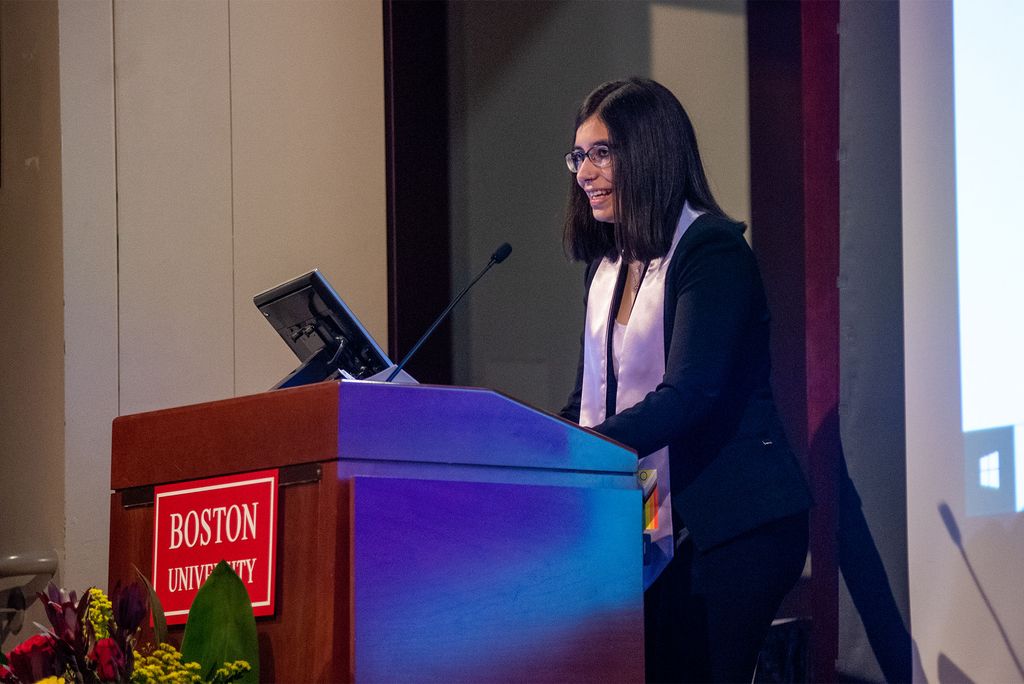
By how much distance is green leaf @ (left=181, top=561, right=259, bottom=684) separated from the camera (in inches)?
49.1

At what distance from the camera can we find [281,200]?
3.19 meters

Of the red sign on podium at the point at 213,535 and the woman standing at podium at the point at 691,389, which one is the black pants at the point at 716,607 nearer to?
the woman standing at podium at the point at 691,389

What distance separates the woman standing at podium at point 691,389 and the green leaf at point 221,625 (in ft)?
2.14

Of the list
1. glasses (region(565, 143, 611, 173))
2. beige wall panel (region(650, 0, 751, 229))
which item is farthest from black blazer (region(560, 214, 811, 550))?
beige wall panel (region(650, 0, 751, 229))

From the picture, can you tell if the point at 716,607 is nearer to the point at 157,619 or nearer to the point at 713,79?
the point at 157,619

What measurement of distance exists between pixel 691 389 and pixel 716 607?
1.05ft

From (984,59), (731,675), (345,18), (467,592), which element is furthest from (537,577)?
(345,18)

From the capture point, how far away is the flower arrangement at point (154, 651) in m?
1.23

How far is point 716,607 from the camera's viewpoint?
6.05 ft

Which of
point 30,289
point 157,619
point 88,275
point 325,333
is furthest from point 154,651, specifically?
point 30,289

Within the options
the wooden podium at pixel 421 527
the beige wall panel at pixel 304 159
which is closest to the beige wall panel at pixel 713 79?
the beige wall panel at pixel 304 159

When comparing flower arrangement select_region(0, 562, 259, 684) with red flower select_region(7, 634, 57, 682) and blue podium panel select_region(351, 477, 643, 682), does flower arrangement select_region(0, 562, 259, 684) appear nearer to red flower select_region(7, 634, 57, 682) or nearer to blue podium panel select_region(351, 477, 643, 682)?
red flower select_region(7, 634, 57, 682)

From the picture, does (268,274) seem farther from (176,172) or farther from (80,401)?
(80,401)

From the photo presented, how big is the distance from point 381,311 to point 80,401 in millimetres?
823
